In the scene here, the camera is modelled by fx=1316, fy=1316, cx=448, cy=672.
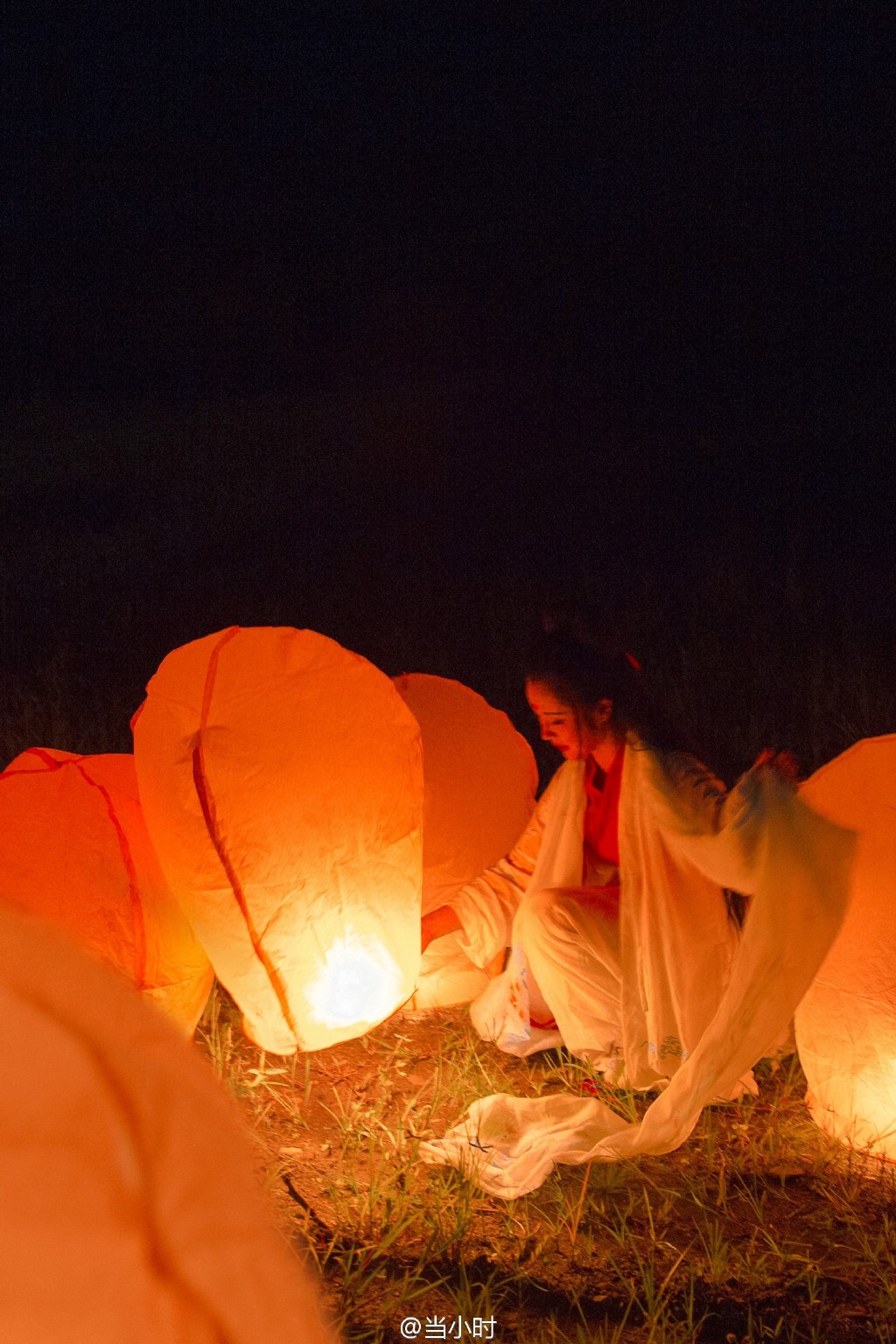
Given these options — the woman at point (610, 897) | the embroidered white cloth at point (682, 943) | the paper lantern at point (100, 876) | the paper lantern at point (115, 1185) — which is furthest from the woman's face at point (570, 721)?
the paper lantern at point (115, 1185)

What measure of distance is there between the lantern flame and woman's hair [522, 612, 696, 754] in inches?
27.6

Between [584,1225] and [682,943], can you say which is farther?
[682,943]

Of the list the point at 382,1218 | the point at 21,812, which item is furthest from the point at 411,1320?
the point at 21,812

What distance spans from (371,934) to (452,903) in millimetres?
421

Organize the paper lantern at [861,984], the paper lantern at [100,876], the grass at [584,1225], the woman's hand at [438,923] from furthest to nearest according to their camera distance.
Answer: the woman's hand at [438,923], the paper lantern at [100,876], the paper lantern at [861,984], the grass at [584,1225]

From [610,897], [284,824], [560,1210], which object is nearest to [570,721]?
[610,897]

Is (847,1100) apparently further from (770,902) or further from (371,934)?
(371,934)

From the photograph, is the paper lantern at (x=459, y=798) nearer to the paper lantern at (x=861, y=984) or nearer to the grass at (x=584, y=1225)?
the grass at (x=584, y=1225)

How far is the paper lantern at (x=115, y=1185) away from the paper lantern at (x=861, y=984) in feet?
5.90

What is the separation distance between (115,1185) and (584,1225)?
1.79 m

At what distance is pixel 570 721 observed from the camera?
298cm

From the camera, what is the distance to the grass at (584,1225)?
2.31 m

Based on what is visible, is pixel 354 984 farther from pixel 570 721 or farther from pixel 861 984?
pixel 861 984

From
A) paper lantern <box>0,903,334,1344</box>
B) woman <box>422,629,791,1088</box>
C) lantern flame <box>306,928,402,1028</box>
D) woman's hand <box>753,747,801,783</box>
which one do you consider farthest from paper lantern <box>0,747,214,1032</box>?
paper lantern <box>0,903,334,1344</box>
